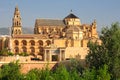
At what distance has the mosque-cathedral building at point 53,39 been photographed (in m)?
54.6

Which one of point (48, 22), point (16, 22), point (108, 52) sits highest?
point (48, 22)

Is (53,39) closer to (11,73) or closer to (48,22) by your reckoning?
(48,22)

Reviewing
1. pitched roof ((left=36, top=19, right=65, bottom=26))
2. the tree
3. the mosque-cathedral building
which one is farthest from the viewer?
pitched roof ((left=36, top=19, right=65, bottom=26))

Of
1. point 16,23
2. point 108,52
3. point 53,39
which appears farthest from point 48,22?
point 108,52

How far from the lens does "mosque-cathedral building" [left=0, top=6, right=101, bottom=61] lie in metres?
54.6

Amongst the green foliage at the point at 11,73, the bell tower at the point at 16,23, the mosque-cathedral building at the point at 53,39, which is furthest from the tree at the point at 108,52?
the bell tower at the point at 16,23

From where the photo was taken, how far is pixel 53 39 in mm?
60344

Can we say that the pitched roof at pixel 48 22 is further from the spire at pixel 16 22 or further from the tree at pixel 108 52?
the tree at pixel 108 52

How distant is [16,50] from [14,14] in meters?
6.98

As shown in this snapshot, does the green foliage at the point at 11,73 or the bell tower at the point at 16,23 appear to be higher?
the bell tower at the point at 16,23

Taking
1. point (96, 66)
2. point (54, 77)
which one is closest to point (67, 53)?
point (96, 66)

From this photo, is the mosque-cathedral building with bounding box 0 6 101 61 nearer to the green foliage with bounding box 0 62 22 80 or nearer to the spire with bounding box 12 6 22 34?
the spire with bounding box 12 6 22 34

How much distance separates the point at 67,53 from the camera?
5478 centimetres

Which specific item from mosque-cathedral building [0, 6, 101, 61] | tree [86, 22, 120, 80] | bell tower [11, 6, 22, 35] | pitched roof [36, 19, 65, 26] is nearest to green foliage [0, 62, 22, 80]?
tree [86, 22, 120, 80]
